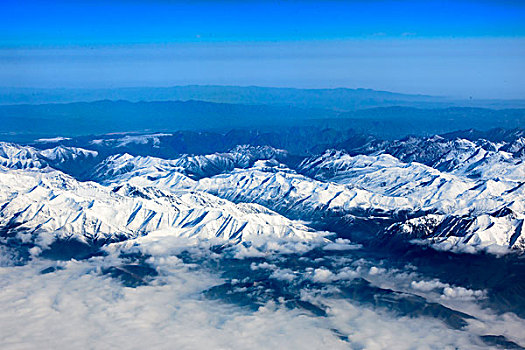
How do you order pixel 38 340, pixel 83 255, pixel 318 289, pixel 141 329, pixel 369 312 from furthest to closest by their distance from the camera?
pixel 83 255 < pixel 318 289 < pixel 369 312 < pixel 141 329 < pixel 38 340

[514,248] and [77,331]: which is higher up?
[514,248]

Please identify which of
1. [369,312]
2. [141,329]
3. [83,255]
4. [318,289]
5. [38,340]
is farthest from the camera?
[83,255]

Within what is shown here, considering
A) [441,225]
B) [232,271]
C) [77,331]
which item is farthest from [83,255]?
[441,225]

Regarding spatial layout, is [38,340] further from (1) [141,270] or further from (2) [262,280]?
(2) [262,280]

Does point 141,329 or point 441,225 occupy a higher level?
point 441,225

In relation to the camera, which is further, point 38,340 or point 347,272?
point 347,272

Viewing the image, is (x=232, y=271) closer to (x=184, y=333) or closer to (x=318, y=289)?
(x=318, y=289)

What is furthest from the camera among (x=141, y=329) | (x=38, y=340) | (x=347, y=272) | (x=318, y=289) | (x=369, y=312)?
(x=347, y=272)

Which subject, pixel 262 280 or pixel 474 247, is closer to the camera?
pixel 262 280

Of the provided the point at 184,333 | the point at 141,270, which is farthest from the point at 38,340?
the point at 141,270
